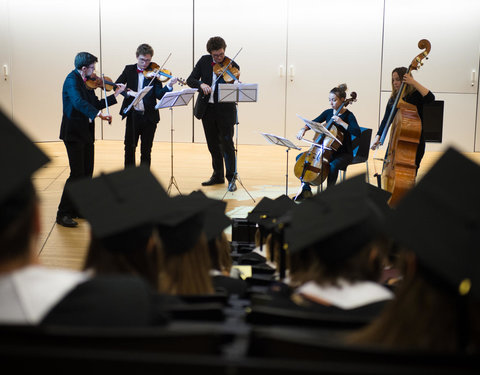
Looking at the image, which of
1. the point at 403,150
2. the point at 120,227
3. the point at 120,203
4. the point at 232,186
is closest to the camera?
the point at 120,227

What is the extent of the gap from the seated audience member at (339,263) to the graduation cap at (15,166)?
842 mm

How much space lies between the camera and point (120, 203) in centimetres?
195

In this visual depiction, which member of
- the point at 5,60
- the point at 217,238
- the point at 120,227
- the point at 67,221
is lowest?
the point at 67,221

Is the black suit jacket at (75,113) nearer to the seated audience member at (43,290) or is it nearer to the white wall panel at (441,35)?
the seated audience member at (43,290)

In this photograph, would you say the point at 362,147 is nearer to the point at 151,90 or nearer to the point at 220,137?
the point at 220,137

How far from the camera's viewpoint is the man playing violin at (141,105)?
752 centimetres

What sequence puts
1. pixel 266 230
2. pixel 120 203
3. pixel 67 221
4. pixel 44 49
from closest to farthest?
pixel 120 203 → pixel 266 230 → pixel 67 221 → pixel 44 49

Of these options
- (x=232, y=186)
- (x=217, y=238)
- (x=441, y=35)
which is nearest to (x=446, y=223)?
(x=217, y=238)

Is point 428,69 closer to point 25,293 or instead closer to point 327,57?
point 327,57

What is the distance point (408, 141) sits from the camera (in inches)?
238

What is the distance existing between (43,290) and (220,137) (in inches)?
261

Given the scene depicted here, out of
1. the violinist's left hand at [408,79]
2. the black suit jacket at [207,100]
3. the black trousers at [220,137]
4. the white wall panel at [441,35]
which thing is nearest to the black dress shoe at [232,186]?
the black trousers at [220,137]

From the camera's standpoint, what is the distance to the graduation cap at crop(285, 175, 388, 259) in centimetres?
179

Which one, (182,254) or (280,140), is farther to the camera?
(280,140)
